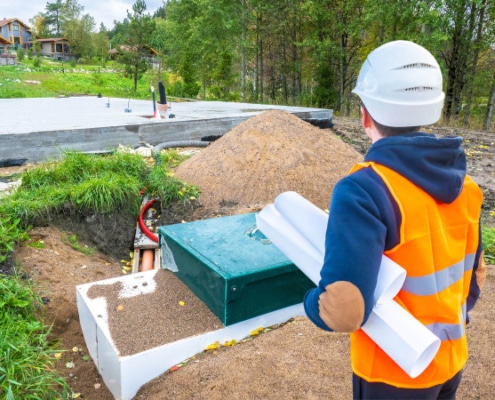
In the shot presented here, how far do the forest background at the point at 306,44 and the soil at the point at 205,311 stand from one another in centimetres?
1187

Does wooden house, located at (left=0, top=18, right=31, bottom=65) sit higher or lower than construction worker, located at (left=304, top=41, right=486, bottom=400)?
higher

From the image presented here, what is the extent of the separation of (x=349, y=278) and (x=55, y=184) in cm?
A: 452

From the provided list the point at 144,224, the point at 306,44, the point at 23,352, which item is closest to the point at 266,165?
the point at 144,224

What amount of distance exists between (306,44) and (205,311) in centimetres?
2030

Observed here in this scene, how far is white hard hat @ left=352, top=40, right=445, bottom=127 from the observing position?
3.89 feet

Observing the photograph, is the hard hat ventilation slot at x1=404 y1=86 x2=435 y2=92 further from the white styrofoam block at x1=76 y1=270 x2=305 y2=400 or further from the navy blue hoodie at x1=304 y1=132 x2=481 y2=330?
the white styrofoam block at x1=76 y1=270 x2=305 y2=400

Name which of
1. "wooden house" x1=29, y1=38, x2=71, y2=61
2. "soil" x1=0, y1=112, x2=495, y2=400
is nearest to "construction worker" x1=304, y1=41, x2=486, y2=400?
"soil" x1=0, y1=112, x2=495, y2=400

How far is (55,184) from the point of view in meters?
4.95

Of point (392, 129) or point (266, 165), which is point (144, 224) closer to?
point (266, 165)

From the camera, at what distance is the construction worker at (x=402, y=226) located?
1094 millimetres

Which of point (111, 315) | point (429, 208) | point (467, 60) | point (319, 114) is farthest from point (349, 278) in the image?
point (467, 60)

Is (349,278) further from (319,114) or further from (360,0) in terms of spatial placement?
(360,0)

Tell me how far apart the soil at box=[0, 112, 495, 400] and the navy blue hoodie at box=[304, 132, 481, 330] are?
1.42 metres

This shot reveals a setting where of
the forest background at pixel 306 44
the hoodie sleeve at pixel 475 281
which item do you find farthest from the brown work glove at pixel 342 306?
the forest background at pixel 306 44
